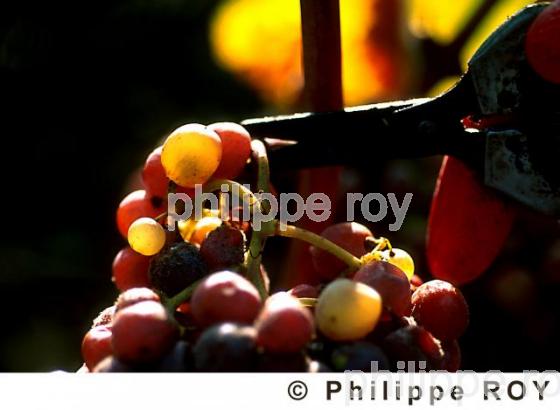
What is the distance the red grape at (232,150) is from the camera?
0.61m

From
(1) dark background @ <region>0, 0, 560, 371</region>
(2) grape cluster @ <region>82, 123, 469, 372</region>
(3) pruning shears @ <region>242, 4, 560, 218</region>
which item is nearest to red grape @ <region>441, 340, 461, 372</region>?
(2) grape cluster @ <region>82, 123, 469, 372</region>

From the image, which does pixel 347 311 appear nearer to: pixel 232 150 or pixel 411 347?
pixel 411 347

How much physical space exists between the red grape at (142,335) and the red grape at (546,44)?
0.86ft

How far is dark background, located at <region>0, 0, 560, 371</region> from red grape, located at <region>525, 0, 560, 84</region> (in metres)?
0.30

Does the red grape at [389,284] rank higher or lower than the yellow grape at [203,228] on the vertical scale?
lower

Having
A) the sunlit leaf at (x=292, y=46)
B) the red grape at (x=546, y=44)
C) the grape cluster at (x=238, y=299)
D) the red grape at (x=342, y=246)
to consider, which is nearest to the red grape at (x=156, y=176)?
the grape cluster at (x=238, y=299)

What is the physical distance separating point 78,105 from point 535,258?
22.2 inches

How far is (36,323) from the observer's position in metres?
1.02

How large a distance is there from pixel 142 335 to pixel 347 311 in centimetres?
9

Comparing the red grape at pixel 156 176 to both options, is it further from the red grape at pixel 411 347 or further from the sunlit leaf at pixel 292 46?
the sunlit leaf at pixel 292 46

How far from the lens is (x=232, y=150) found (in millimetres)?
607

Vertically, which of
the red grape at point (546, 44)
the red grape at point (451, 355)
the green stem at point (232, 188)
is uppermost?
the red grape at point (546, 44)

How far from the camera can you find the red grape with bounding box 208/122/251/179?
0.61m

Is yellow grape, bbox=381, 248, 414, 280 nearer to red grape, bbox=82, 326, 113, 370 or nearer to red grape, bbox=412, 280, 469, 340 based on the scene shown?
red grape, bbox=412, 280, 469, 340
